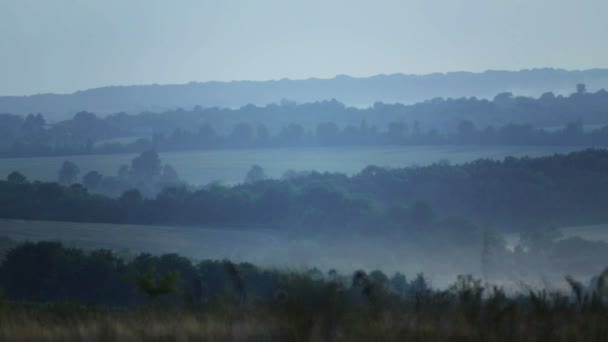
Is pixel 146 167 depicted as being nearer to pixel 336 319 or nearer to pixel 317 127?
pixel 317 127

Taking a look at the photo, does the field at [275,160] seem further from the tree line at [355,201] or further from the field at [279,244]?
the field at [279,244]

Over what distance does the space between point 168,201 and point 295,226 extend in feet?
22.5

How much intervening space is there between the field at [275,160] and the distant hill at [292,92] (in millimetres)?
36323

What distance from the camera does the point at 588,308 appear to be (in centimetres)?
964

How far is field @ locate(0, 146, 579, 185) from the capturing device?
5909 cm

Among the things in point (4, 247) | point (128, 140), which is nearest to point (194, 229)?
point (4, 247)

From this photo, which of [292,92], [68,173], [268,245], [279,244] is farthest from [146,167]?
[292,92]

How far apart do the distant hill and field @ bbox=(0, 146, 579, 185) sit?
36323mm

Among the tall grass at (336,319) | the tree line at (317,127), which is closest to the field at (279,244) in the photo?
the tall grass at (336,319)

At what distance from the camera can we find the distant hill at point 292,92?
105m

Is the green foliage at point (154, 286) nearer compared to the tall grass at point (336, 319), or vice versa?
the tall grass at point (336, 319)

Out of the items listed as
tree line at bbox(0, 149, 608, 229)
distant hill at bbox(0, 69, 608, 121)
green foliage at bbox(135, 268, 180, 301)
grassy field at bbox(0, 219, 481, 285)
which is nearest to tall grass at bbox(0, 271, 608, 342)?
green foliage at bbox(135, 268, 180, 301)

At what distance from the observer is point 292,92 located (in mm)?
115312

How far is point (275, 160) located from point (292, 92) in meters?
49.3
